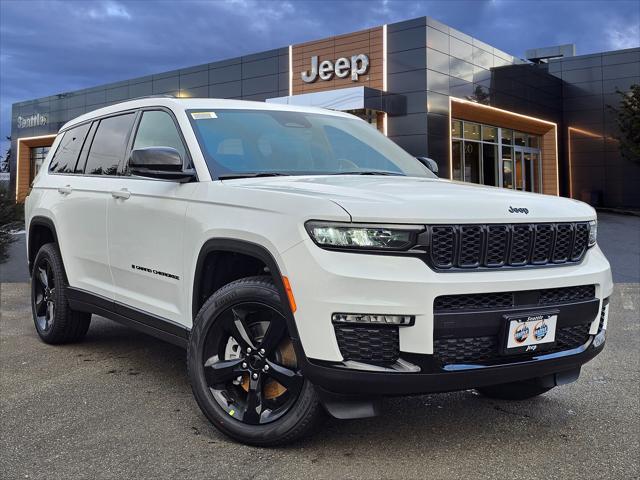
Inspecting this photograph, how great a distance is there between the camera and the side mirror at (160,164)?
137 inches

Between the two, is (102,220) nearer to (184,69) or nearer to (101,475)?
(101,475)

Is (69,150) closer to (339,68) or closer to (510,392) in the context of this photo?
(510,392)

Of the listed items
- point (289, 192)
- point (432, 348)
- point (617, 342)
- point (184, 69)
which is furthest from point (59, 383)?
point (184, 69)

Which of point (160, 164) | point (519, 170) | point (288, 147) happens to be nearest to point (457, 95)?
point (519, 170)

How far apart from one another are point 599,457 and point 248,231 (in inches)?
81.0

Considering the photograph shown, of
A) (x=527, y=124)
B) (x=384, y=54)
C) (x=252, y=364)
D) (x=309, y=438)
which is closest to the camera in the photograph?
(x=252, y=364)

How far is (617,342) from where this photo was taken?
5750 millimetres

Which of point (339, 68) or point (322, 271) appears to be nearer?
point (322, 271)

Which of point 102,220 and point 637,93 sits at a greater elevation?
point 637,93

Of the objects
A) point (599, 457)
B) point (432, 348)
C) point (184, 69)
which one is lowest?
point (599, 457)

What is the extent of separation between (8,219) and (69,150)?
17.9 ft

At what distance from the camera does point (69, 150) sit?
543cm

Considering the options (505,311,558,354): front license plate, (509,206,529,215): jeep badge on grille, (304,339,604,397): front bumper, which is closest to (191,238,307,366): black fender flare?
(304,339,604,397): front bumper

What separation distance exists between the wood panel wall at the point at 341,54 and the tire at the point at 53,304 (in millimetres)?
17489
